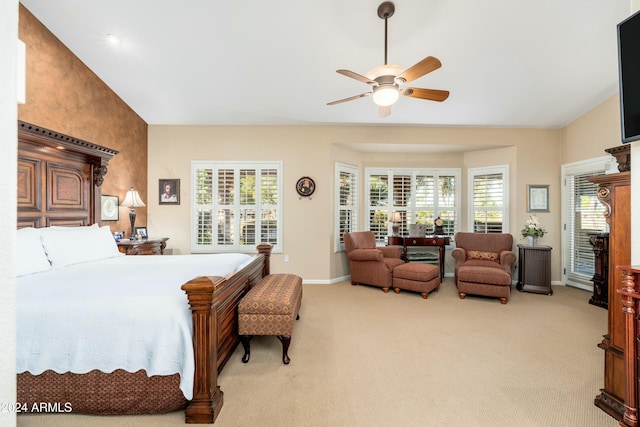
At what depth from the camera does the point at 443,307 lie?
404cm

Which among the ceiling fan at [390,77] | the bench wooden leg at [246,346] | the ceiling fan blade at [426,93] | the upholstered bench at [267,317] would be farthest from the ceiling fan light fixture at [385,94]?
the bench wooden leg at [246,346]

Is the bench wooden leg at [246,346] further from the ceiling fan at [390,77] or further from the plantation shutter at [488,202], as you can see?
the plantation shutter at [488,202]

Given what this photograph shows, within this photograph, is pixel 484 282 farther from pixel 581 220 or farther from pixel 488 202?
pixel 581 220

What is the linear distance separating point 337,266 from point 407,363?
299 centimetres

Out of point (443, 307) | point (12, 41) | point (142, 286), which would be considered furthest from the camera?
point (443, 307)

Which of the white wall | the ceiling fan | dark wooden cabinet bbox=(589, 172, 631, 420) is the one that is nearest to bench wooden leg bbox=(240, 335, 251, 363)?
the white wall

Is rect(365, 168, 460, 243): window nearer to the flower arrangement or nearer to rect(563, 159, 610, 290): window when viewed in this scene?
the flower arrangement

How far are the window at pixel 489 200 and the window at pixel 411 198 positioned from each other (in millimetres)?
290

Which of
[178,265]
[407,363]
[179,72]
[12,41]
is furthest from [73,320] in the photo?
[179,72]

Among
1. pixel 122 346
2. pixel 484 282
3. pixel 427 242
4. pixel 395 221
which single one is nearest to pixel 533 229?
pixel 484 282

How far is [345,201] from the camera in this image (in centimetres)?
570

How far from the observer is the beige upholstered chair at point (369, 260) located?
4832mm

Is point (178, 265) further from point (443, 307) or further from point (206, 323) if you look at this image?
point (443, 307)

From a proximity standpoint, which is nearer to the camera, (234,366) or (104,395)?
(104,395)
